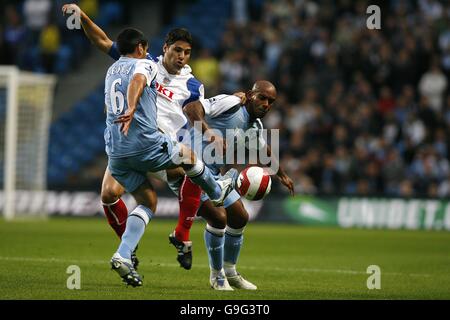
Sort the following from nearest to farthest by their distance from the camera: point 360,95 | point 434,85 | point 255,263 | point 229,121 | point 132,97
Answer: point 132,97
point 229,121
point 255,263
point 434,85
point 360,95

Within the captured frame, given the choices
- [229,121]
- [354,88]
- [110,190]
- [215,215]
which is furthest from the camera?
[354,88]

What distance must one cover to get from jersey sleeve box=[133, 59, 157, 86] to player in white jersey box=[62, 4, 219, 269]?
78 cm

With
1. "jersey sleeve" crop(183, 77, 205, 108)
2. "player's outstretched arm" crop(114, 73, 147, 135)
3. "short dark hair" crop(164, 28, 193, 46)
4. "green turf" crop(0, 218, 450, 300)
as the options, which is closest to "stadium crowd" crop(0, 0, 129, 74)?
"green turf" crop(0, 218, 450, 300)

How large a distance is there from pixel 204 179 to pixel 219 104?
35.5 inches

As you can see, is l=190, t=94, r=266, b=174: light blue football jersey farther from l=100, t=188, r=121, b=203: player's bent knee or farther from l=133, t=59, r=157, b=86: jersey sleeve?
l=100, t=188, r=121, b=203: player's bent knee

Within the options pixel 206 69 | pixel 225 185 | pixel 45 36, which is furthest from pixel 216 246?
pixel 45 36

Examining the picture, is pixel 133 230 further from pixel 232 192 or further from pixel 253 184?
pixel 253 184

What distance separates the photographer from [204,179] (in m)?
9.14

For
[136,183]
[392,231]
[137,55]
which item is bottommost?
[392,231]

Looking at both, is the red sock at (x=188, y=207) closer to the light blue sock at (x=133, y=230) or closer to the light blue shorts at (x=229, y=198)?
the light blue shorts at (x=229, y=198)

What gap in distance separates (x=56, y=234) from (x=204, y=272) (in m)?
6.47

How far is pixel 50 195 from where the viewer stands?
75.6 feet

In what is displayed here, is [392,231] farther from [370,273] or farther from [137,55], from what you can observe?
[137,55]
